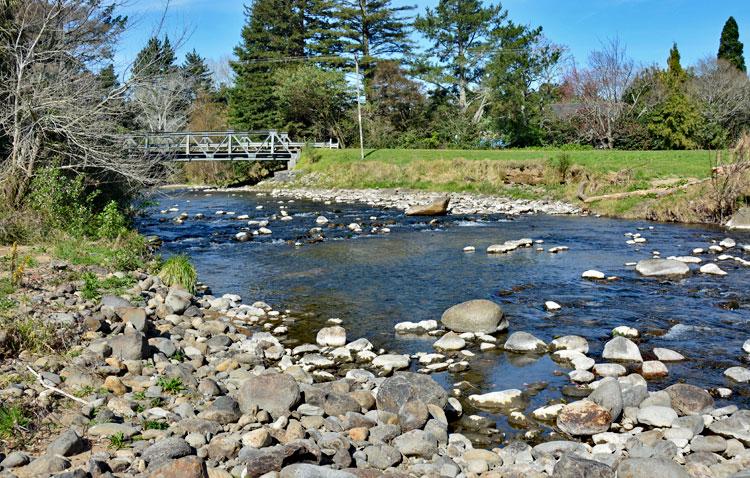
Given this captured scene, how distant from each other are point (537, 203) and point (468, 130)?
20.7 m

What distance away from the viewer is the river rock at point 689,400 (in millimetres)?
6867

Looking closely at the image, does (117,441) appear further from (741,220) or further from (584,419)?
(741,220)

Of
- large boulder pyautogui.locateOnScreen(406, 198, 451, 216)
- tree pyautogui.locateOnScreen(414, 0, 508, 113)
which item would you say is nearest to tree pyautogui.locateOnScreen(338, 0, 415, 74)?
tree pyautogui.locateOnScreen(414, 0, 508, 113)

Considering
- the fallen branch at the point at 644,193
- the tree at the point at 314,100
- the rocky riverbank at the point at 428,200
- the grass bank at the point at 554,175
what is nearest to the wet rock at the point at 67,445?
the grass bank at the point at 554,175

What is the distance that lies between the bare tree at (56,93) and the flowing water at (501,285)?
3917 millimetres

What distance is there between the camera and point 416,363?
870 centimetres

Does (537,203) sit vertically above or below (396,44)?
below

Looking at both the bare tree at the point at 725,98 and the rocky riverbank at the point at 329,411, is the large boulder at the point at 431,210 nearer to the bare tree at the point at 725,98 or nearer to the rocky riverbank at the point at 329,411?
the rocky riverbank at the point at 329,411

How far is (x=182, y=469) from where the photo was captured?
16.2ft

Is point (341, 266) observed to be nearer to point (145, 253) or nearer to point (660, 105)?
point (145, 253)

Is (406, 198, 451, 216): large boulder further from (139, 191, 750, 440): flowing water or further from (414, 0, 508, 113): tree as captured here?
(414, 0, 508, 113): tree

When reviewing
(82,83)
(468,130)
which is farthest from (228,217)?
(468,130)

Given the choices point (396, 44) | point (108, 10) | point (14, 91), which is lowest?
point (14, 91)

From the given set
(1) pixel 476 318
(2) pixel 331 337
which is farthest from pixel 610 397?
(2) pixel 331 337
